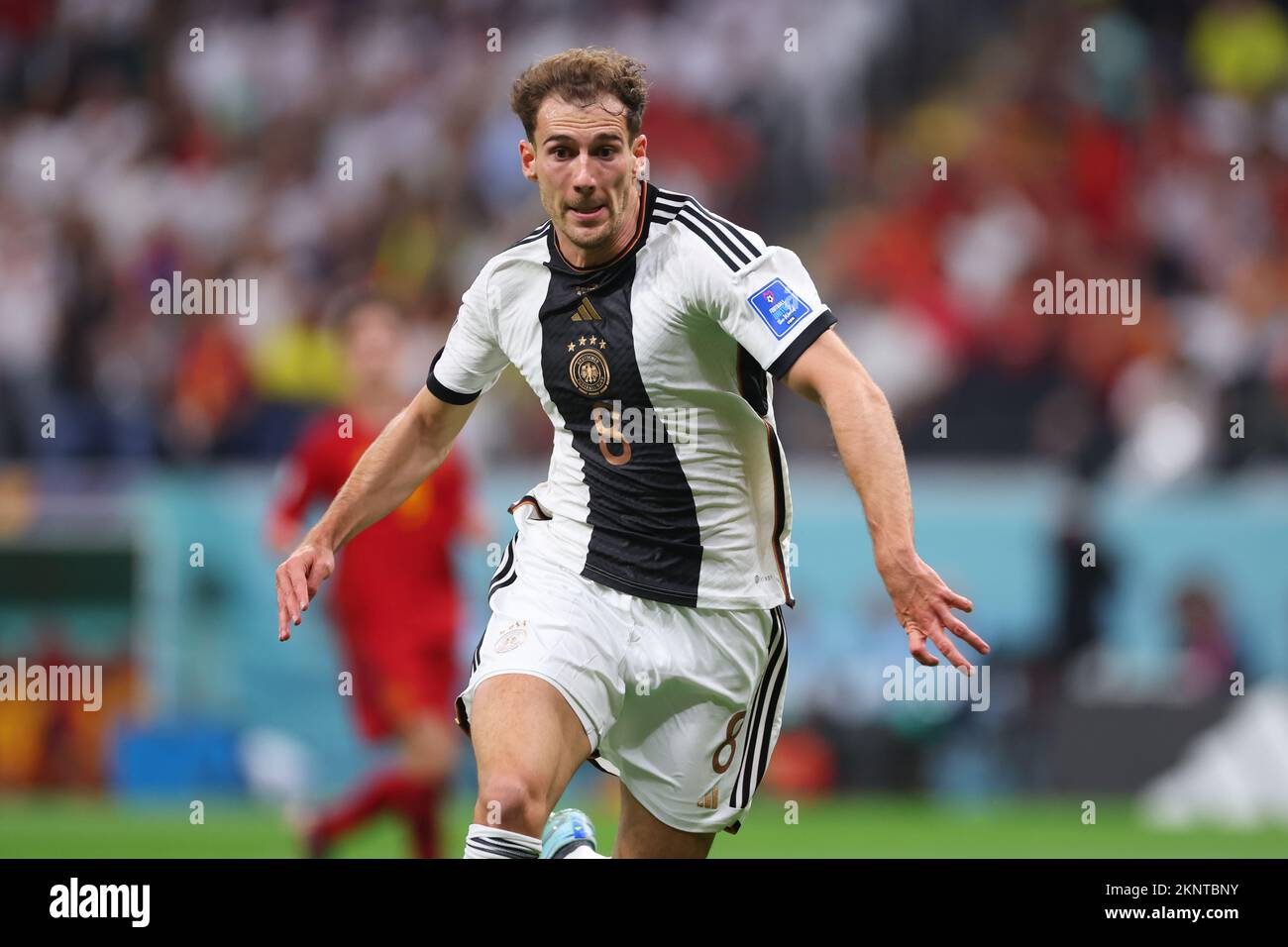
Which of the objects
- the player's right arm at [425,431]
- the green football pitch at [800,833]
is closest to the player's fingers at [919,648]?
the player's right arm at [425,431]

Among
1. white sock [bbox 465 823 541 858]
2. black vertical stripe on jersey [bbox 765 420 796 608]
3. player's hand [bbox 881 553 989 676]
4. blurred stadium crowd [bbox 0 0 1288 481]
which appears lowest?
white sock [bbox 465 823 541 858]

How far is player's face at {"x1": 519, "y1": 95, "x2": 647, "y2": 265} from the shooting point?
5484 mm

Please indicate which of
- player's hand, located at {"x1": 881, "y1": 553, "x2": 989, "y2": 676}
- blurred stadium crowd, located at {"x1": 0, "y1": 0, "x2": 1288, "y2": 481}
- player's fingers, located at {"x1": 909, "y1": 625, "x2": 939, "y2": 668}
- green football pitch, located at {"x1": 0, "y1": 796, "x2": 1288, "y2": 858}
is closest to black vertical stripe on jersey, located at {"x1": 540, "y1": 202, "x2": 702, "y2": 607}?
player's hand, located at {"x1": 881, "y1": 553, "x2": 989, "y2": 676}

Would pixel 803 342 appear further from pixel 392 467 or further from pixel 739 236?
pixel 392 467

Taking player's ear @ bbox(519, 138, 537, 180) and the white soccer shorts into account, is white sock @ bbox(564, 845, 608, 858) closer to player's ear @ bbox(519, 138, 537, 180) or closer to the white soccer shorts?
the white soccer shorts

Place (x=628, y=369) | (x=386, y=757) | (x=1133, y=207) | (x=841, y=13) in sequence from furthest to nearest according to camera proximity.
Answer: (x=841, y=13) < (x=1133, y=207) < (x=386, y=757) < (x=628, y=369)

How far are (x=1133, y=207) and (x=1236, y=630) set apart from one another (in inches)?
176

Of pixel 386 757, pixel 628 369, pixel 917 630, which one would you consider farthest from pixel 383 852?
pixel 917 630

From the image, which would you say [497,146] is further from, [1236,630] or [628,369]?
[628,369]

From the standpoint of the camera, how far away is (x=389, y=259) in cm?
1638

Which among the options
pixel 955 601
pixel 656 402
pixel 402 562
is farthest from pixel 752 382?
pixel 402 562

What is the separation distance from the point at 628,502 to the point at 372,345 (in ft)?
13.0

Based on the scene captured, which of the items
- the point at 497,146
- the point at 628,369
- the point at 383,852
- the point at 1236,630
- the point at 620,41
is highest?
the point at 620,41

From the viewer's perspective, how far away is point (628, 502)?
5.77m
